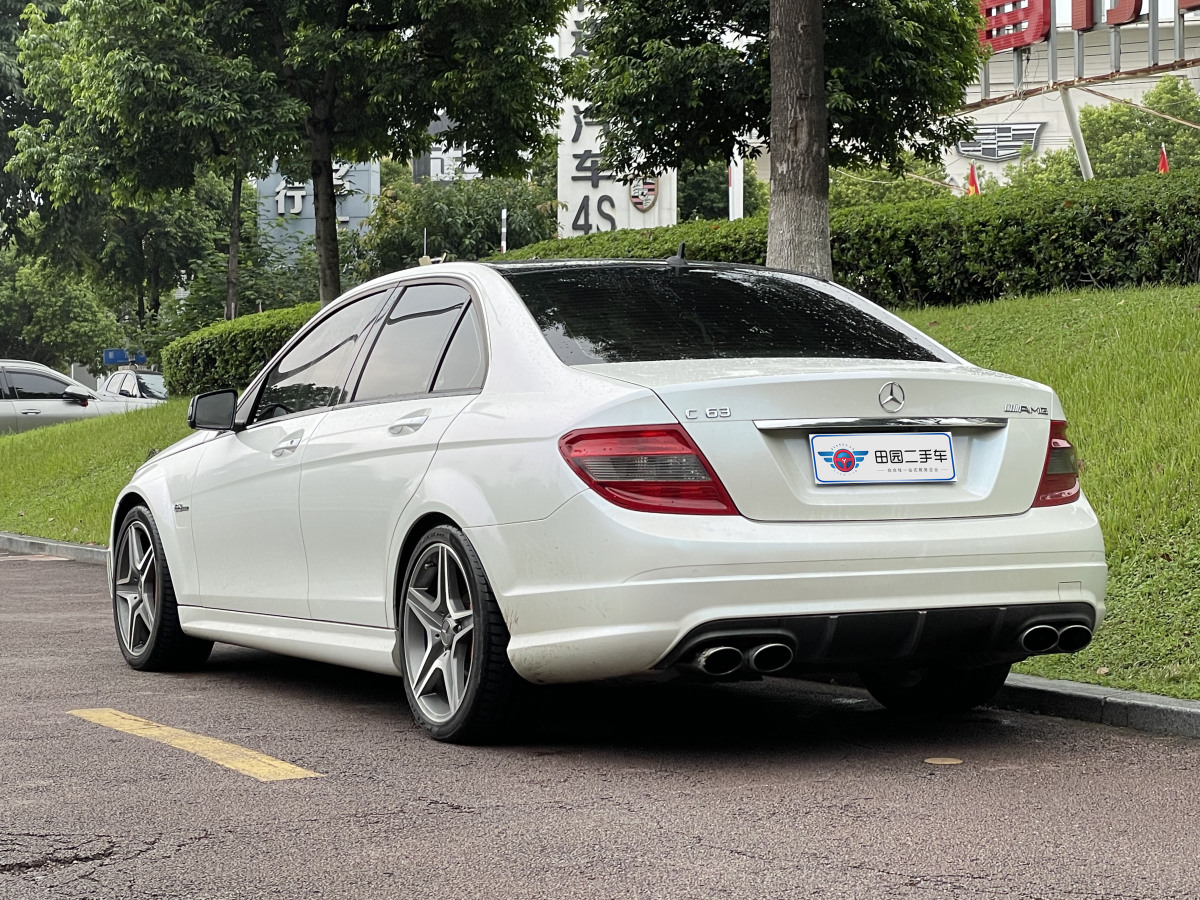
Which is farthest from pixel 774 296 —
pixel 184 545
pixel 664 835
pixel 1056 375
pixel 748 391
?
pixel 1056 375

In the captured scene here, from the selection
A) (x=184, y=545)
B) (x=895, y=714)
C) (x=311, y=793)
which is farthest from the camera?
(x=184, y=545)

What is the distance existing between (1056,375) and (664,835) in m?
7.61

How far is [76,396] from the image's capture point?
27.1m

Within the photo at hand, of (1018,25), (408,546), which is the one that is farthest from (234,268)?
(408,546)

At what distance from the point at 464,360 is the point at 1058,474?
191 centimetres

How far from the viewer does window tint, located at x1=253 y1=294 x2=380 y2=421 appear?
6.35 metres

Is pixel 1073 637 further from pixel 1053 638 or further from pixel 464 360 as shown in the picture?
pixel 464 360

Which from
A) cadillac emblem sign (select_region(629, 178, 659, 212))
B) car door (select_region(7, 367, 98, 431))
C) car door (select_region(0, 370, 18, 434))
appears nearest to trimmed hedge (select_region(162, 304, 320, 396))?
car door (select_region(7, 367, 98, 431))

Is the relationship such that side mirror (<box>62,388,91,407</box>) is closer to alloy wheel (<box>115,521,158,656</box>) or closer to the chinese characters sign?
the chinese characters sign

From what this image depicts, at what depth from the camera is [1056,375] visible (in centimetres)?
1107

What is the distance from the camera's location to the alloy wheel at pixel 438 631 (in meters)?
5.25

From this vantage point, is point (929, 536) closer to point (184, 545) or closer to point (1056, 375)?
point (184, 545)

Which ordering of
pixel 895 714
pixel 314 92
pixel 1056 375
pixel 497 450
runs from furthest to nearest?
pixel 314 92 → pixel 1056 375 → pixel 895 714 → pixel 497 450

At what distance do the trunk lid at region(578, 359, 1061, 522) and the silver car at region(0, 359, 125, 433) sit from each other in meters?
23.0
